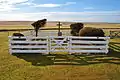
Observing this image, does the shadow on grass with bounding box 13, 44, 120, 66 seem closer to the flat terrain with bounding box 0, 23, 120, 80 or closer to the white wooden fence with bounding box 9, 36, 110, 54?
the flat terrain with bounding box 0, 23, 120, 80

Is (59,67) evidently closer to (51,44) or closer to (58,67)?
(58,67)

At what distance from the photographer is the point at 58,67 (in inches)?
449

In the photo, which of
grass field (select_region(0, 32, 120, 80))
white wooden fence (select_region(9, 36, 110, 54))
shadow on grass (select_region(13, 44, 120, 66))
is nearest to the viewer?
→ grass field (select_region(0, 32, 120, 80))

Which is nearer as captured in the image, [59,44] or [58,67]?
[58,67]

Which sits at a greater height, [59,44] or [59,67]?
[59,44]

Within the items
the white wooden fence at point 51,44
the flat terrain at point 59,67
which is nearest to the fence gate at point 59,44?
the white wooden fence at point 51,44

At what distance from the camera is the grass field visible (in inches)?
381

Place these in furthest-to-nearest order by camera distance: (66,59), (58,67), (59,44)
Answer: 1. (59,44)
2. (66,59)
3. (58,67)

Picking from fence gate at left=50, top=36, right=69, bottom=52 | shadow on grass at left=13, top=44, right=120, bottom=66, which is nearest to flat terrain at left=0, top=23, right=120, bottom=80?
shadow on grass at left=13, top=44, right=120, bottom=66

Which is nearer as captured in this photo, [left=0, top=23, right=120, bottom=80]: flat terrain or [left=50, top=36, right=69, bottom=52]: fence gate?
[left=0, top=23, right=120, bottom=80]: flat terrain

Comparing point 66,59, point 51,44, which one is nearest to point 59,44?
point 51,44

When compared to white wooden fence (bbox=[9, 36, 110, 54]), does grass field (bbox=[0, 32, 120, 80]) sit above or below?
below

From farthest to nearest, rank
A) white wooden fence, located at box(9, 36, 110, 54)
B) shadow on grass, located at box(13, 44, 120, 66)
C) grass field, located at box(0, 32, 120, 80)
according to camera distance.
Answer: white wooden fence, located at box(9, 36, 110, 54) → shadow on grass, located at box(13, 44, 120, 66) → grass field, located at box(0, 32, 120, 80)

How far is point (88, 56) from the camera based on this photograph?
14367 mm
